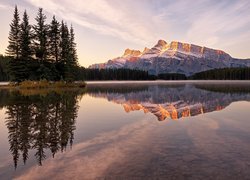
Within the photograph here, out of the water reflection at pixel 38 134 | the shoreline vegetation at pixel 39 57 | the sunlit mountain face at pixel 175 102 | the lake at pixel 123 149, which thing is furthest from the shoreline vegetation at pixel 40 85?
the lake at pixel 123 149

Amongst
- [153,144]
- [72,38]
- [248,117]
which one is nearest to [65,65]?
[72,38]

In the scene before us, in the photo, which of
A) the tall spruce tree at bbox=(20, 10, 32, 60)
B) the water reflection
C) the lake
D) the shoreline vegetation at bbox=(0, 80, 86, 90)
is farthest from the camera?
the tall spruce tree at bbox=(20, 10, 32, 60)

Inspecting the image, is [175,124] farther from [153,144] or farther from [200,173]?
[200,173]

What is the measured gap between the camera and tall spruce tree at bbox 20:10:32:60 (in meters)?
59.8

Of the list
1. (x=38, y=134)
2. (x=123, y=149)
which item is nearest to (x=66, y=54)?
(x=38, y=134)

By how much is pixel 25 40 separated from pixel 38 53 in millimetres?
4868

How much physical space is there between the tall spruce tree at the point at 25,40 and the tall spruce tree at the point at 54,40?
4.99m

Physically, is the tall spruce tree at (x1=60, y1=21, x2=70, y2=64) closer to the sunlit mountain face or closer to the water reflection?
the sunlit mountain face

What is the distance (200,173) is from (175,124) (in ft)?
26.4

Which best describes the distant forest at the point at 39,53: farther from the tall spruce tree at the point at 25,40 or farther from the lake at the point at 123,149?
the lake at the point at 123,149

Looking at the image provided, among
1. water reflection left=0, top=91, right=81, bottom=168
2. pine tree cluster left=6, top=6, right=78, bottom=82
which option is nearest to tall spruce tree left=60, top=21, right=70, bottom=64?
pine tree cluster left=6, top=6, right=78, bottom=82

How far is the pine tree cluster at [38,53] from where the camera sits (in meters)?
58.1

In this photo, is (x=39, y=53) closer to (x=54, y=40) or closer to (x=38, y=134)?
(x=54, y=40)

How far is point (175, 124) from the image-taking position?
15.0 meters
